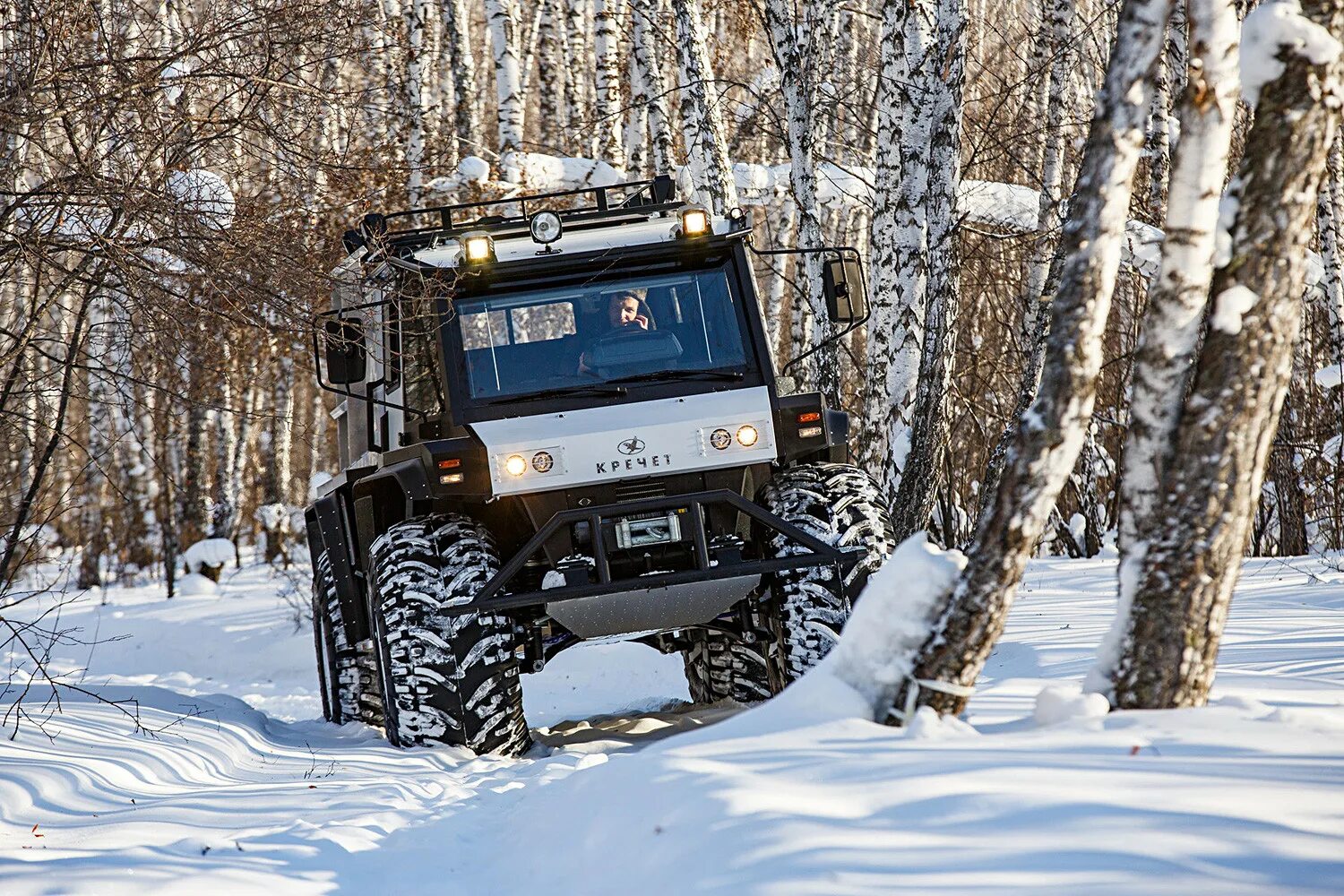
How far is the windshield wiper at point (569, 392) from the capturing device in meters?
5.96

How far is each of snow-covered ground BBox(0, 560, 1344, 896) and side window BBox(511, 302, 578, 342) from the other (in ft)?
6.03

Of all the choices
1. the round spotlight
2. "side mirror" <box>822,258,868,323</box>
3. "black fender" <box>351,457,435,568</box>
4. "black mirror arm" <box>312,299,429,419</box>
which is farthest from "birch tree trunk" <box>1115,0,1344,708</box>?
"black fender" <box>351,457,435,568</box>

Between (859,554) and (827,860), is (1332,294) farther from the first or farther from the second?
(827,860)

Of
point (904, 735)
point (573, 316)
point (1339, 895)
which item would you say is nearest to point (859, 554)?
point (573, 316)

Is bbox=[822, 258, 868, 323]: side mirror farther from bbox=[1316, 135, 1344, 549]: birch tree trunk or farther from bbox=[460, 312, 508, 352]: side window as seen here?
bbox=[1316, 135, 1344, 549]: birch tree trunk

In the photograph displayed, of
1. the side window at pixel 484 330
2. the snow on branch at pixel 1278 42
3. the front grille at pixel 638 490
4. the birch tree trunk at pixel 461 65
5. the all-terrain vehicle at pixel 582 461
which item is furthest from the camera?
the birch tree trunk at pixel 461 65

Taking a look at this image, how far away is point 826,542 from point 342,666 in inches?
143

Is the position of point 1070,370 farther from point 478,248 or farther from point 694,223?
point 478,248

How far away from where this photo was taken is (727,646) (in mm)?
7469

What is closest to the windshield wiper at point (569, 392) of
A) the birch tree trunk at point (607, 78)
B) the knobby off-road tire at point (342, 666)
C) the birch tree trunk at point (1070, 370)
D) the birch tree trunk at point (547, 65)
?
the knobby off-road tire at point (342, 666)

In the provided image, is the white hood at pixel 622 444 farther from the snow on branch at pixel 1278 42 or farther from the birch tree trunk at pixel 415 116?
the birch tree trunk at pixel 415 116

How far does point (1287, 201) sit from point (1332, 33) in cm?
43

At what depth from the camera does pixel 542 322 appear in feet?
20.5

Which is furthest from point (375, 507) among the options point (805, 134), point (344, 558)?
point (805, 134)
